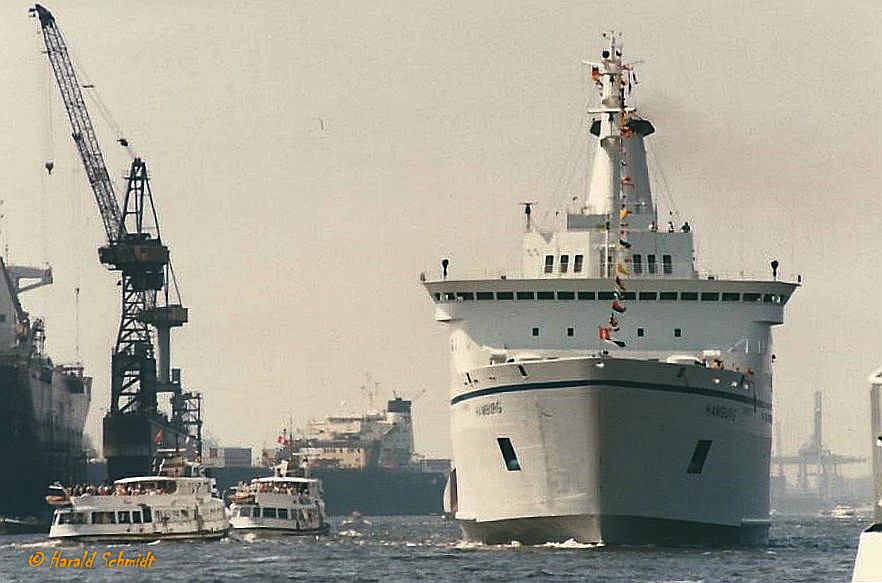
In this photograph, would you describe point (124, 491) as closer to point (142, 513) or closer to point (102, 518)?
point (142, 513)

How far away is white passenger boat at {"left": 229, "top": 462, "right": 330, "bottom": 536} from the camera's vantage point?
10756cm

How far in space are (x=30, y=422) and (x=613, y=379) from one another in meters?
74.3

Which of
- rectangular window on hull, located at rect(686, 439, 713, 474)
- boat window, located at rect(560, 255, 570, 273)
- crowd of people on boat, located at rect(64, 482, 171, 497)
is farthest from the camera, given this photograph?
crowd of people on boat, located at rect(64, 482, 171, 497)

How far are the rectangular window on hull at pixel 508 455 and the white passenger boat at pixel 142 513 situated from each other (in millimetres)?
26413

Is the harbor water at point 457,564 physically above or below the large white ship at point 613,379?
below

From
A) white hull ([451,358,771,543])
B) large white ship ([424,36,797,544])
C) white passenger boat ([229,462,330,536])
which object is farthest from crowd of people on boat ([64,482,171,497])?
white hull ([451,358,771,543])

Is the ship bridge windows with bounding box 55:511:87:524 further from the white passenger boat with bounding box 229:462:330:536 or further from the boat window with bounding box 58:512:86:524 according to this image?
the white passenger boat with bounding box 229:462:330:536

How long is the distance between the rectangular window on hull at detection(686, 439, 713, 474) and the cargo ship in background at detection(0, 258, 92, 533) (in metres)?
63.7

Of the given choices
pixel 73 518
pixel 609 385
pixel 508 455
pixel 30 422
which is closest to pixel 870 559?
pixel 609 385

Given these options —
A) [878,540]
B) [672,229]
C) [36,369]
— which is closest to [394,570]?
[672,229]

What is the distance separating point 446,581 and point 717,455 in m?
15.3

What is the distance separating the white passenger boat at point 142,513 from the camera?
92625 mm

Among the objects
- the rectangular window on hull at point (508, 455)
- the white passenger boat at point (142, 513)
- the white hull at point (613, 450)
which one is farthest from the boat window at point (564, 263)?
the white passenger boat at point (142, 513)

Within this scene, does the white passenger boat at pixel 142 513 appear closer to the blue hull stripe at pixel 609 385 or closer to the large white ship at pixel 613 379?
the large white ship at pixel 613 379
